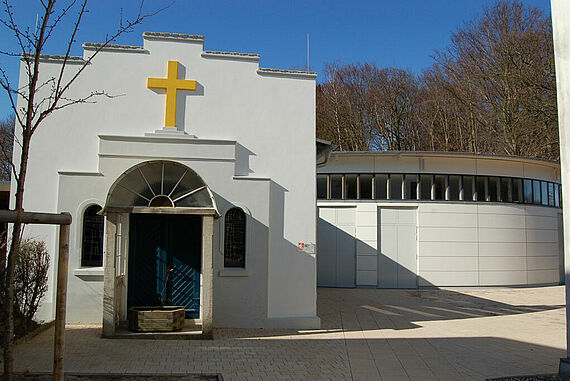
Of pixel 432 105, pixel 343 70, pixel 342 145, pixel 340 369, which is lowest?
pixel 340 369

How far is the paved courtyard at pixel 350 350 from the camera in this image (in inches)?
312

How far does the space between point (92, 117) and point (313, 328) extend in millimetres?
6895

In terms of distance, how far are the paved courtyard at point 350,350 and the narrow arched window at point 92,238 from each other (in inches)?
56.1

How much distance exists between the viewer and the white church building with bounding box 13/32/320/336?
35.7 feet

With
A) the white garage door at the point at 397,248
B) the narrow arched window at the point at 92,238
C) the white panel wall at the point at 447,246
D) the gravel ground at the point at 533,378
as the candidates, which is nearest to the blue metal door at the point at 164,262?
the narrow arched window at the point at 92,238

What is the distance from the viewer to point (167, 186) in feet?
33.4

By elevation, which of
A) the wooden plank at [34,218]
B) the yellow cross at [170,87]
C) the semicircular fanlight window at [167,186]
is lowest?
the wooden plank at [34,218]

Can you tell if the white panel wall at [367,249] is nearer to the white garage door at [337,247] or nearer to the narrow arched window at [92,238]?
the white garage door at [337,247]

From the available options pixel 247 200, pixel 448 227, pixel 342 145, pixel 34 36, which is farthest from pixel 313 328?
pixel 342 145

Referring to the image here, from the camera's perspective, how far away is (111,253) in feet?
31.7

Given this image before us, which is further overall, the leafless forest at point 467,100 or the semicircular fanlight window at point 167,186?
the leafless forest at point 467,100

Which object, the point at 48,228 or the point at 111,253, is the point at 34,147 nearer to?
the point at 48,228

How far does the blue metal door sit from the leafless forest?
20.3m

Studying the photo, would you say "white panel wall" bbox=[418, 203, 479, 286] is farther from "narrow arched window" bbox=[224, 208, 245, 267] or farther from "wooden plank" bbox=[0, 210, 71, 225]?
"wooden plank" bbox=[0, 210, 71, 225]
